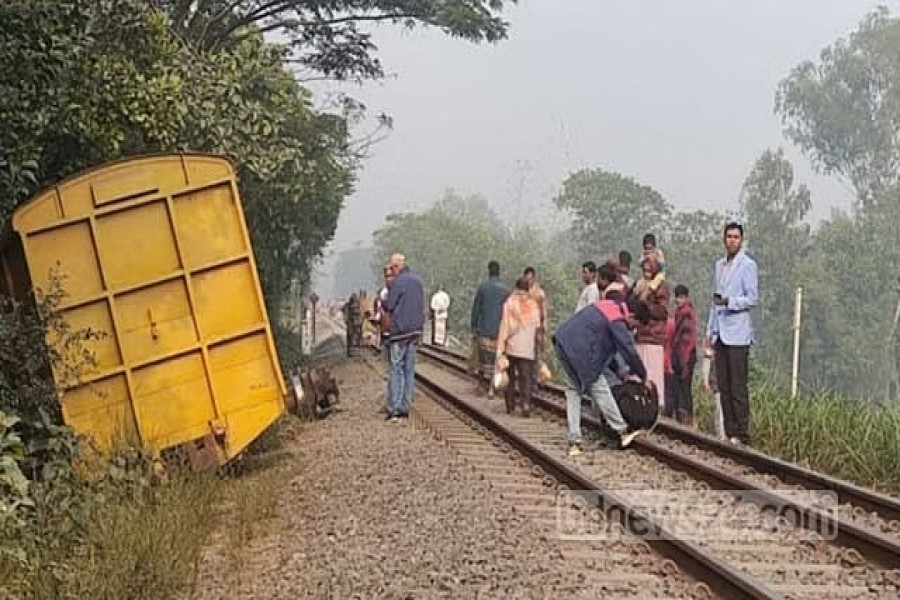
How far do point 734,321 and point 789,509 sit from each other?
10.3 feet

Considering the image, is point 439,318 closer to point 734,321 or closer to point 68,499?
point 734,321

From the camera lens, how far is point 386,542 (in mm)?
7723

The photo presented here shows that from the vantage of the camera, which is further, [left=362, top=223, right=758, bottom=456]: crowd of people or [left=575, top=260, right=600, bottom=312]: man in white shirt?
[left=575, top=260, right=600, bottom=312]: man in white shirt

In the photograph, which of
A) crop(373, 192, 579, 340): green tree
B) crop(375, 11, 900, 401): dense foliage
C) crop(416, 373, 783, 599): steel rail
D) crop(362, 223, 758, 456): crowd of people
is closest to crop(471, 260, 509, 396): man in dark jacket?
crop(362, 223, 758, 456): crowd of people

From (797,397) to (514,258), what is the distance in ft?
207

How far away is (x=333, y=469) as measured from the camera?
11.0 m

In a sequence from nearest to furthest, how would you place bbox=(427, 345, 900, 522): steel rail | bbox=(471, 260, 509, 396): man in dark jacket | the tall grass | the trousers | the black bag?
bbox=(427, 345, 900, 522): steel rail < the tall grass < the trousers < the black bag < bbox=(471, 260, 509, 396): man in dark jacket

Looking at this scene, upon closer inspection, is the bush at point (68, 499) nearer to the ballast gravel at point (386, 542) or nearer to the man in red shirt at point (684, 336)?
the ballast gravel at point (386, 542)

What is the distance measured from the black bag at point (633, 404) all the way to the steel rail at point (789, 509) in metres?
0.24

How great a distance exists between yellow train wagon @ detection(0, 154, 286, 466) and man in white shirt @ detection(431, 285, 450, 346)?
20.1 m

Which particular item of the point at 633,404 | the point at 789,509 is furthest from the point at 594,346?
the point at 789,509

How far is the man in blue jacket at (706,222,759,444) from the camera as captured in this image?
1114cm

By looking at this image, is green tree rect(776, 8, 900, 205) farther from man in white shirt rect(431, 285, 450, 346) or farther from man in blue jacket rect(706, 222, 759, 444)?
man in blue jacket rect(706, 222, 759, 444)

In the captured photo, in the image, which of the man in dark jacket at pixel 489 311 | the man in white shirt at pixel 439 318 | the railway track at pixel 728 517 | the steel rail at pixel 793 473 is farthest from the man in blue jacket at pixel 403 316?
the man in white shirt at pixel 439 318
